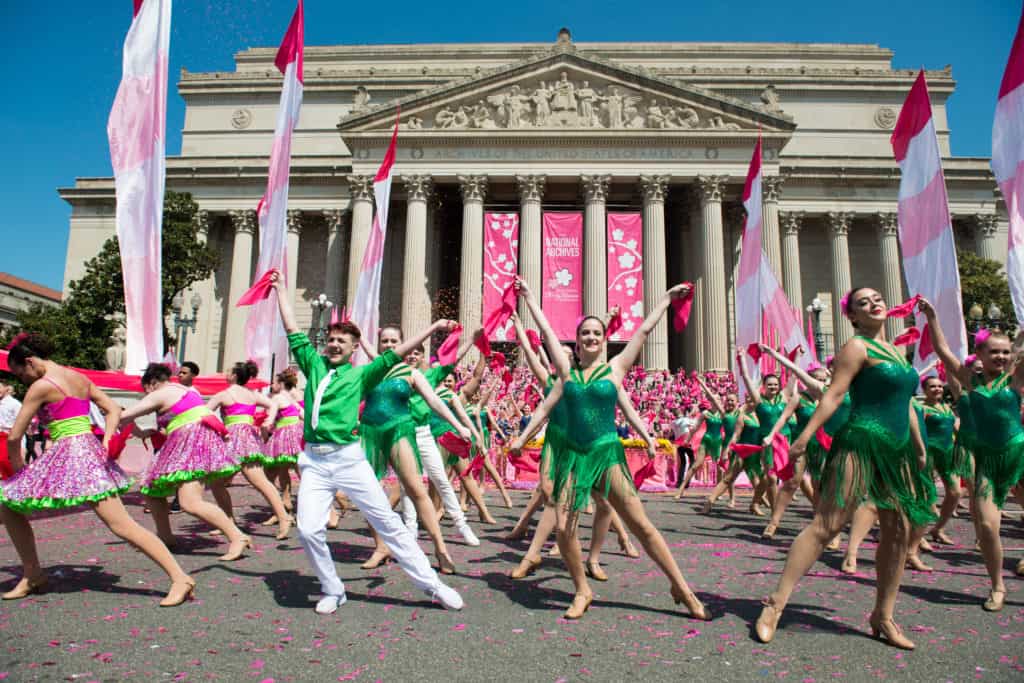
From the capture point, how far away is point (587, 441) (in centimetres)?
449

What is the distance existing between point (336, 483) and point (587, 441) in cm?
180

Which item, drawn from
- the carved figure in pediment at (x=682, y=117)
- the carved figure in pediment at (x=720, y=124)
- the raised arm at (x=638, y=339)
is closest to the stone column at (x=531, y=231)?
the carved figure in pediment at (x=682, y=117)

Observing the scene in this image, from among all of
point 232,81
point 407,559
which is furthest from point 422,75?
point 407,559

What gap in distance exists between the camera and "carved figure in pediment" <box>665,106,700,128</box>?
30.6m

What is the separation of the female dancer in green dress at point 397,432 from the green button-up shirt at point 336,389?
0.98 metres

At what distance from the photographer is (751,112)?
30.0m

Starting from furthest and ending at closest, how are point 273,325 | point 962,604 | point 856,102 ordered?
point 856,102 < point 273,325 < point 962,604

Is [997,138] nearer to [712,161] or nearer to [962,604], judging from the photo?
[962,604]


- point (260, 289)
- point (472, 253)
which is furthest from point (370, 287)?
point (472, 253)

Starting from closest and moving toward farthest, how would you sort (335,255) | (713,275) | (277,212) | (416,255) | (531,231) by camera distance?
(277,212)
(713,275)
(531,231)
(416,255)
(335,255)

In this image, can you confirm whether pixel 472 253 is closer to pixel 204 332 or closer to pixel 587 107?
pixel 587 107

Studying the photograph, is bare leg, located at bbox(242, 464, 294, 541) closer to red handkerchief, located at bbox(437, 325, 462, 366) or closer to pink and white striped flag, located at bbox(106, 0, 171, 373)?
pink and white striped flag, located at bbox(106, 0, 171, 373)

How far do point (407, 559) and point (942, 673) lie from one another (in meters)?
3.22

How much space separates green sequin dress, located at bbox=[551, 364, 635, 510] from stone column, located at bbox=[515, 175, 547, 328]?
2419 centimetres
